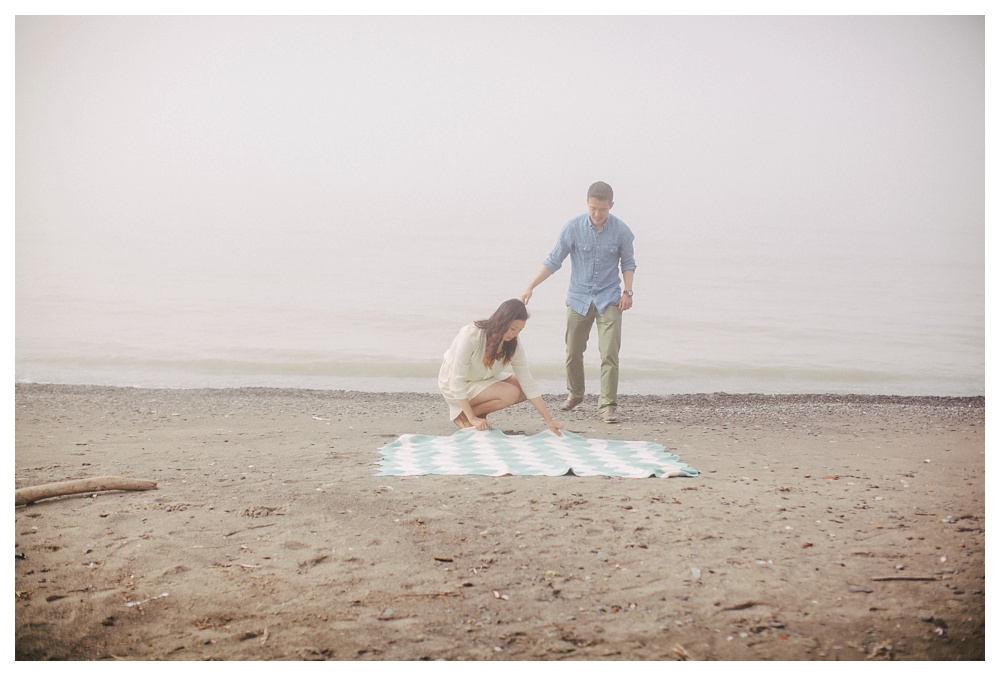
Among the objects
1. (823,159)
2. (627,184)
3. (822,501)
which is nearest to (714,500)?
(822,501)

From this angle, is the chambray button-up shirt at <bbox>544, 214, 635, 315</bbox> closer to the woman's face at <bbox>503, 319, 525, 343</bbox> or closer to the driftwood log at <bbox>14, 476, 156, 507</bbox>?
the woman's face at <bbox>503, 319, 525, 343</bbox>

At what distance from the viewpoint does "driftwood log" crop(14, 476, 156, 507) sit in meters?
2.64

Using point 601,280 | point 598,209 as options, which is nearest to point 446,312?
point 601,280

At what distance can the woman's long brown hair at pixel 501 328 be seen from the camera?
3.66 m

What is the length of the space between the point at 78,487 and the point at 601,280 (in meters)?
2.75

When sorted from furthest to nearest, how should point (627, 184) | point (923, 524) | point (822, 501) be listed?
point (627, 184), point (822, 501), point (923, 524)

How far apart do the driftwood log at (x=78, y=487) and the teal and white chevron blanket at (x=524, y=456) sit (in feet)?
2.71

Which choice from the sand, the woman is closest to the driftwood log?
the sand

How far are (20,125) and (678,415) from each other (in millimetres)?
3506

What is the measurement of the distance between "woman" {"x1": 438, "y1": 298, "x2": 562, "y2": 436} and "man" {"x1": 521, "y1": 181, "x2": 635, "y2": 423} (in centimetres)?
69

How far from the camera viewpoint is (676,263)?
12250mm

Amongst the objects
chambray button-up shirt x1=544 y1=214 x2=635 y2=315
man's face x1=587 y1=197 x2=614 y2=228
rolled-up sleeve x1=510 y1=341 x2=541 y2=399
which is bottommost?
rolled-up sleeve x1=510 y1=341 x2=541 y2=399

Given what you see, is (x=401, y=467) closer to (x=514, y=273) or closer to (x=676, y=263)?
(x=514, y=273)

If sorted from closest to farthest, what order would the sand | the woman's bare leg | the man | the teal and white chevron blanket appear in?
the sand
the teal and white chevron blanket
the woman's bare leg
the man
